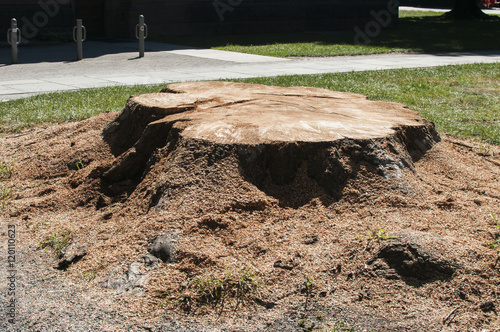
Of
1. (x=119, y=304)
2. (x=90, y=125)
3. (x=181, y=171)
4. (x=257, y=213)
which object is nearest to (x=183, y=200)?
(x=181, y=171)

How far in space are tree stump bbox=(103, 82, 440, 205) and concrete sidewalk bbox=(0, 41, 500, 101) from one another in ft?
19.2

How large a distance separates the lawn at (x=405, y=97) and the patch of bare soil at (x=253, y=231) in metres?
2.71

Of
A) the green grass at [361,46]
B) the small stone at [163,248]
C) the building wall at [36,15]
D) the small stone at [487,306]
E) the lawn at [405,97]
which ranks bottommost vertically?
the small stone at [487,306]

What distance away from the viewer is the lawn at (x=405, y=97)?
324 inches

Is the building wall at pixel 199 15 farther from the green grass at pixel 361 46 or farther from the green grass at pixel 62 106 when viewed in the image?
the green grass at pixel 62 106

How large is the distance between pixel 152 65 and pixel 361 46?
8.17 metres

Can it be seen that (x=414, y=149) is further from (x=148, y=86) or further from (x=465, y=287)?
(x=148, y=86)

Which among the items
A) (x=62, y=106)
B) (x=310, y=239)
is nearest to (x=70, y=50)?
(x=62, y=106)

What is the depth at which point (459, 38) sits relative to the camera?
22.1 meters

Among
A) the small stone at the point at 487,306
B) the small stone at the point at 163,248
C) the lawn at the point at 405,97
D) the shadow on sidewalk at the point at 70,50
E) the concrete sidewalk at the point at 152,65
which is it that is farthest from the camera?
the shadow on sidewalk at the point at 70,50

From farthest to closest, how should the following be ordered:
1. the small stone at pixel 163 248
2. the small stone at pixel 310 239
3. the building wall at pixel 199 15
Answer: the building wall at pixel 199 15, the small stone at pixel 310 239, the small stone at pixel 163 248

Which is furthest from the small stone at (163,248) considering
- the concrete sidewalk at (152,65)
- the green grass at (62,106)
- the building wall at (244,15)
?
the building wall at (244,15)

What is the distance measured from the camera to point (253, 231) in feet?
13.7

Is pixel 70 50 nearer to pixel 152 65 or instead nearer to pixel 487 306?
pixel 152 65
